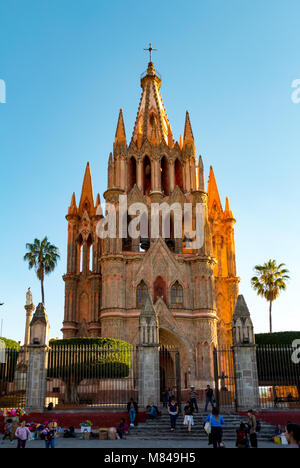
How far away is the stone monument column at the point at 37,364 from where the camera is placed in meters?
20.2

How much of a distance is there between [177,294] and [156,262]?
3.12m

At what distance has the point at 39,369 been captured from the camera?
2080 cm

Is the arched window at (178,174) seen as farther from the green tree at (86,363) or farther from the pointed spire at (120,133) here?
the green tree at (86,363)

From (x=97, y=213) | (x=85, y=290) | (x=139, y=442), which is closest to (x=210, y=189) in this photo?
(x=97, y=213)

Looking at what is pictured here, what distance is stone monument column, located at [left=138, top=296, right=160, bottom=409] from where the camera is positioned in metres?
20.6

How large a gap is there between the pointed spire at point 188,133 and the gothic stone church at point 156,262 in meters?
0.10

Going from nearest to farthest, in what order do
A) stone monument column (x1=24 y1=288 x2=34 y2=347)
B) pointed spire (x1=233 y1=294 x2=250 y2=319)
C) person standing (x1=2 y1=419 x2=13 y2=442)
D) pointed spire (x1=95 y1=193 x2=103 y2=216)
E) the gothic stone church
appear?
→ person standing (x1=2 y1=419 x2=13 y2=442) < pointed spire (x1=233 y1=294 x2=250 y2=319) < the gothic stone church < stone monument column (x1=24 y1=288 x2=34 y2=347) < pointed spire (x1=95 y1=193 x2=103 y2=216)

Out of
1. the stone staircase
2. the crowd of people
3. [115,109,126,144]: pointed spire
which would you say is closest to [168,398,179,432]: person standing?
the crowd of people

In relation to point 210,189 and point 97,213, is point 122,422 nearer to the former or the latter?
point 97,213

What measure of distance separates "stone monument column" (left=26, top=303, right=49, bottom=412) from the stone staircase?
14.5ft

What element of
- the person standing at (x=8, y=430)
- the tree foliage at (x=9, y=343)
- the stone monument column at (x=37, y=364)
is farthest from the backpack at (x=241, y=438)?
the tree foliage at (x=9, y=343)

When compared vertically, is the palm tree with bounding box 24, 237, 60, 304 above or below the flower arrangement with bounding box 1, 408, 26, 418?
above

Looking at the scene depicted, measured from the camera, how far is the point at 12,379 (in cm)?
2408

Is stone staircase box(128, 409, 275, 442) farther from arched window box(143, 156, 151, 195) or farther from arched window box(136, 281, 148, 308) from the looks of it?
arched window box(143, 156, 151, 195)
